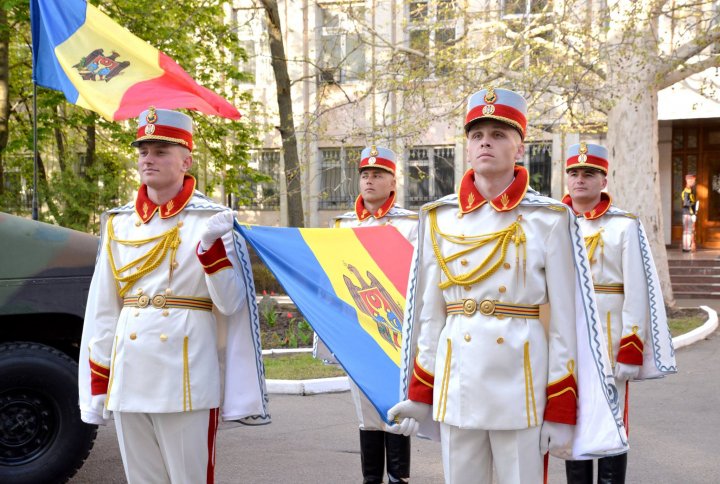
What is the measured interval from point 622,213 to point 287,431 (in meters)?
3.64

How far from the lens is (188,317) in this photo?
12.9ft

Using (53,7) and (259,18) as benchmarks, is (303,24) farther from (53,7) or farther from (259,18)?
(53,7)

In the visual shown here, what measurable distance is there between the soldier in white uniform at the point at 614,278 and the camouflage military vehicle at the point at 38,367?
120 inches

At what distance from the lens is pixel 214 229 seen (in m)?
3.73

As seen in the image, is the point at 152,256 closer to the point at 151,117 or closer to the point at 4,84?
the point at 151,117

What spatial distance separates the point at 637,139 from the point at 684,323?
131 inches

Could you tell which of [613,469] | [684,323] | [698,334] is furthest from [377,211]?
[684,323]

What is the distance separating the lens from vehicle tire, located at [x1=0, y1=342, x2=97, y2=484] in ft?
17.4

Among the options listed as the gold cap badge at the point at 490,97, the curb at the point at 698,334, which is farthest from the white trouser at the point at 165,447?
the curb at the point at 698,334

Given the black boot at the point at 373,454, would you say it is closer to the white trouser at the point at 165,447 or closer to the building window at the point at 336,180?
the white trouser at the point at 165,447

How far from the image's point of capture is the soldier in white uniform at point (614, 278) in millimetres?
5012

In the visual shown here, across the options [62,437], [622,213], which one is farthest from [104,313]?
[622,213]

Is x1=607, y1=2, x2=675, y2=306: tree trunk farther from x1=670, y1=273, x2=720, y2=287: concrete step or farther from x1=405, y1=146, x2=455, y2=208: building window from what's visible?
x1=405, y1=146, x2=455, y2=208: building window

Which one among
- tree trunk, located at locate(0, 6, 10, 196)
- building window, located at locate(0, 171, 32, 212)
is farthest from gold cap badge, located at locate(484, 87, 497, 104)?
building window, located at locate(0, 171, 32, 212)
